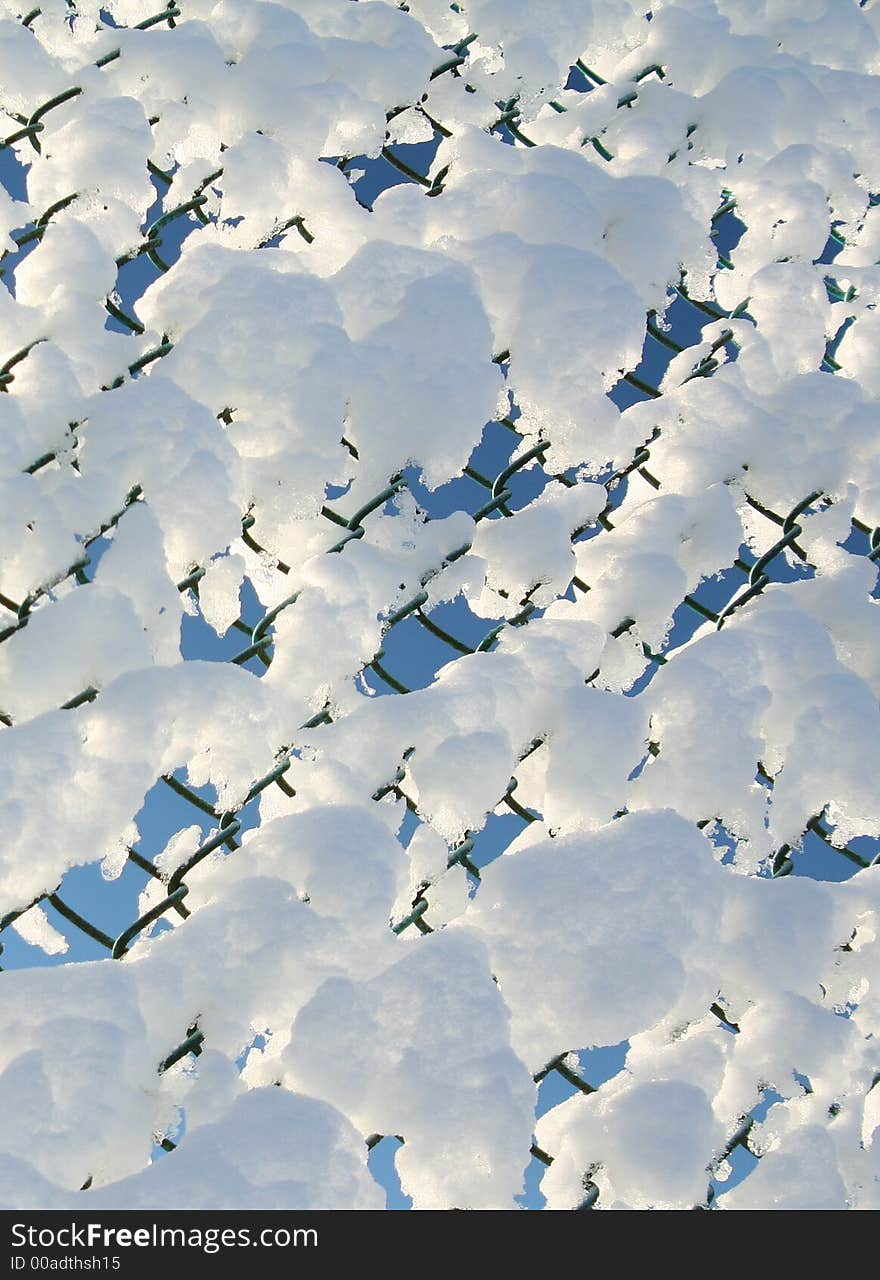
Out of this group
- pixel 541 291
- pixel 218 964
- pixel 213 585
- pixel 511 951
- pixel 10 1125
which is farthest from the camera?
pixel 541 291

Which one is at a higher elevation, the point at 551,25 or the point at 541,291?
the point at 551,25

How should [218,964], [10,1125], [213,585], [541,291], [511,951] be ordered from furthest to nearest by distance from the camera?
[541,291]
[213,585]
[511,951]
[218,964]
[10,1125]

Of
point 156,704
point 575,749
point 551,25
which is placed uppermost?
point 551,25

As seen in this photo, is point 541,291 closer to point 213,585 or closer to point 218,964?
point 213,585

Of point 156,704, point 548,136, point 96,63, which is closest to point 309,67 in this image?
point 96,63

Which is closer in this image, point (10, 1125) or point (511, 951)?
point (10, 1125)

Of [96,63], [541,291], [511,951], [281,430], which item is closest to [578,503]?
[541,291]
